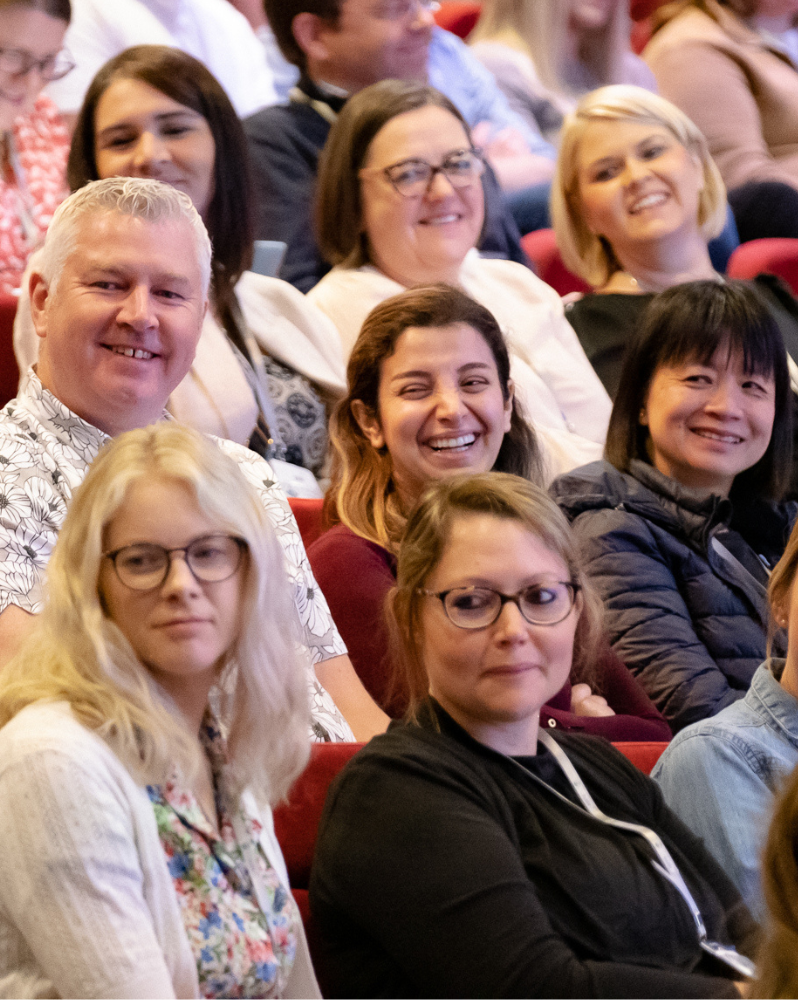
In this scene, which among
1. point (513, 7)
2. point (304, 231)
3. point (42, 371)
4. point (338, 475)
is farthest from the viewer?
point (513, 7)

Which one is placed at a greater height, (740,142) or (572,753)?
(740,142)

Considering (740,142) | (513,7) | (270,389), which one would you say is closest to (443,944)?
(270,389)

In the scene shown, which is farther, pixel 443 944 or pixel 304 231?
pixel 304 231

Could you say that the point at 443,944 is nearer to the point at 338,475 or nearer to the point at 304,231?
the point at 338,475

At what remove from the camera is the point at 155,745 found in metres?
0.87

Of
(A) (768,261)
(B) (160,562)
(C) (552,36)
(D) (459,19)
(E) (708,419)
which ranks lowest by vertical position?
(B) (160,562)

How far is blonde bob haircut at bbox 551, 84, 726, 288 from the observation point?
2182 mm

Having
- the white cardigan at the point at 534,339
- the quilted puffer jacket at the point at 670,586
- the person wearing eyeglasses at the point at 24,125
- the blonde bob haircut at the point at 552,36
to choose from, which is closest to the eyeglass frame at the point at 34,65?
the person wearing eyeglasses at the point at 24,125

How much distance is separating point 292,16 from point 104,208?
120 centimetres

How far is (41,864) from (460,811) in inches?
10.4

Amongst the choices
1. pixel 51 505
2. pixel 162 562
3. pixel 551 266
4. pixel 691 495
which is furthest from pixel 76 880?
pixel 551 266

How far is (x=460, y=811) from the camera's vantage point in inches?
36.1

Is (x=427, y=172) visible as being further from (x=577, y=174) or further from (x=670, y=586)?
(x=670, y=586)

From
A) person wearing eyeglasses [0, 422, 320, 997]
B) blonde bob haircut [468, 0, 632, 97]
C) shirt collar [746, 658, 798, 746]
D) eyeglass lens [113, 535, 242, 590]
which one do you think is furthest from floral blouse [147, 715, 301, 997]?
blonde bob haircut [468, 0, 632, 97]
